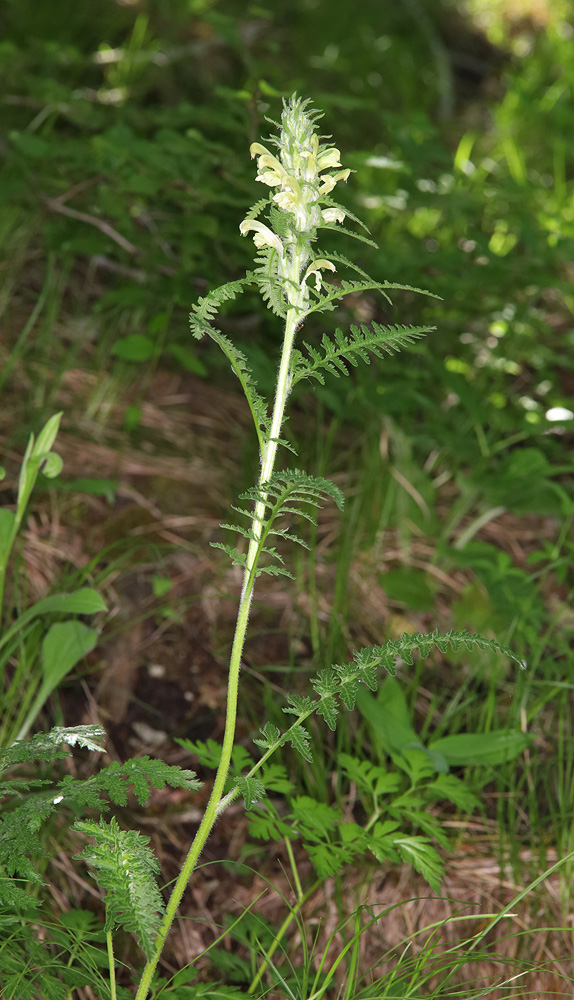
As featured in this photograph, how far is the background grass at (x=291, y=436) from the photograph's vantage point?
192 centimetres

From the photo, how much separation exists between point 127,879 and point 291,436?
1608mm

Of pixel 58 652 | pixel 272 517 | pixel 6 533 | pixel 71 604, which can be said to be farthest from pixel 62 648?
pixel 272 517

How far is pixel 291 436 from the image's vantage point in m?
2.51

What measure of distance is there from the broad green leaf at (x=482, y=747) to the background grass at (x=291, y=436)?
0.27 feet

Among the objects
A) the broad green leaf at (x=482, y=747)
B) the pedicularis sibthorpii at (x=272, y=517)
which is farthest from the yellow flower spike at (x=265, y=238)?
the broad green leaf at (x=482, y=747)

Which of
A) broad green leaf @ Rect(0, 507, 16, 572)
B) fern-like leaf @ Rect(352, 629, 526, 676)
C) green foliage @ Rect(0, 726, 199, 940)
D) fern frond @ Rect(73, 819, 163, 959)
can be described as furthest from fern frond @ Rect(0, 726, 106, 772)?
broad green leaf @ Rect(0, 507, 16, 572)

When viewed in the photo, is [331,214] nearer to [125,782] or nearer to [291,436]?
[125,782]

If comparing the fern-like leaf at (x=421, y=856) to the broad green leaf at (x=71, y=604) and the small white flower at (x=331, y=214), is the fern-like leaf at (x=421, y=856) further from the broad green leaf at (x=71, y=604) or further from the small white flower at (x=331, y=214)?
the small white flower at (x=331, y=214)

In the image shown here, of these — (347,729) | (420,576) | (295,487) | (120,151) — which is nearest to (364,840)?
(347,729)

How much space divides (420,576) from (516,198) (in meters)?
1.27

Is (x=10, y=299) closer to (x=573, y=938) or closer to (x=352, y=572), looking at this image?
(x=352, y=572)

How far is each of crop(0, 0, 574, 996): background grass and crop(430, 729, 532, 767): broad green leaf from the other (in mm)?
82

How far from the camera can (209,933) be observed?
1.66 metres

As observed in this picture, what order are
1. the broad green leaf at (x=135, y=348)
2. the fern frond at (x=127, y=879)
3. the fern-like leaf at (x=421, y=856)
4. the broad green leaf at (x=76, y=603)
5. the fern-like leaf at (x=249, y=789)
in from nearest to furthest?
the fern frond at (x=127, y=879)
the fern-like leaf at (x=249, y=789)
the fern-like leaf at (x=421, y=856)
the broad green leaf at (x=76, y=603)
the broad green leaf at (x=135, y=348)
